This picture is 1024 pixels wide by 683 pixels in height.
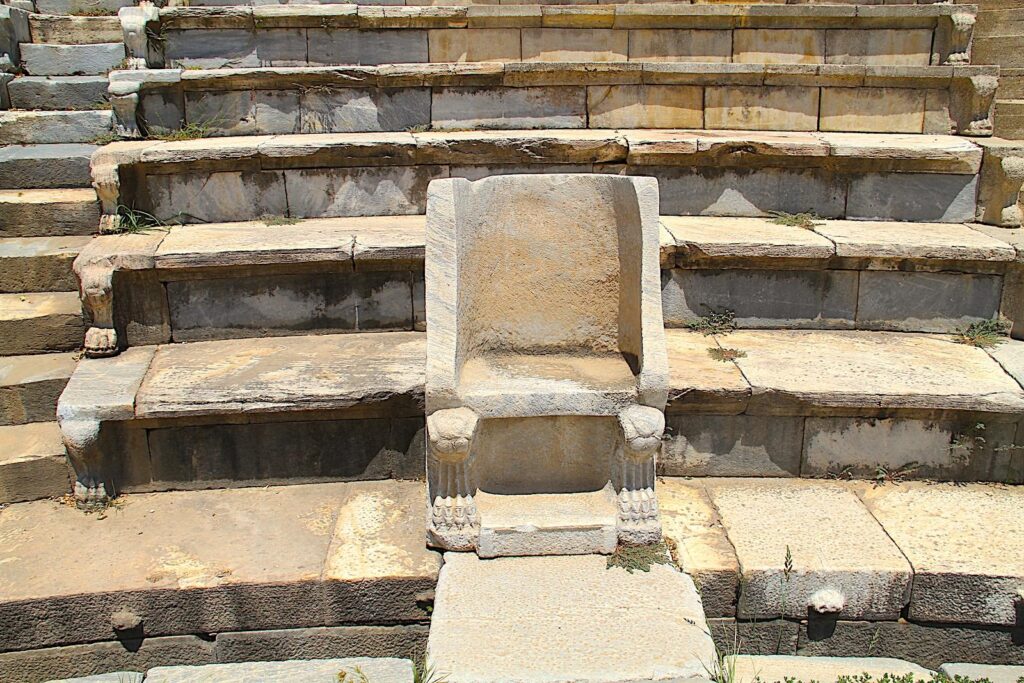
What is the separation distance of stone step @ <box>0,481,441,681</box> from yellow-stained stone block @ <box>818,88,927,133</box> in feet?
13.9

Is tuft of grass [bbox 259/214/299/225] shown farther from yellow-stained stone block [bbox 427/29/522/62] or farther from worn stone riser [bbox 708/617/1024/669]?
worn stone riser [bbox 708/617/1024/669]

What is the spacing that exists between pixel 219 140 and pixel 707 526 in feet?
12.8

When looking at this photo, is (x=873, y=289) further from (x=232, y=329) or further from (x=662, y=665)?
(x=232, y=329)

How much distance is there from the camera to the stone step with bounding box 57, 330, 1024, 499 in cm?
387

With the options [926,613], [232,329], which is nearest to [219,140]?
[232,329]

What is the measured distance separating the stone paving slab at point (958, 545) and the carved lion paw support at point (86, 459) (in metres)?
3.50

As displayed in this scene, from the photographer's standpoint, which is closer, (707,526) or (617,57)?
A: (707,526)

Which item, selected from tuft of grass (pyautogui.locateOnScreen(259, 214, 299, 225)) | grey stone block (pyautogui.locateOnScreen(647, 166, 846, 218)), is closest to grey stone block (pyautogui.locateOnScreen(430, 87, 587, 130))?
grey stone block (pyautogui.locateOnScreen(647, 166, 846, 218))

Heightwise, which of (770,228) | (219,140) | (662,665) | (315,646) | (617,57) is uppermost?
(617,57)

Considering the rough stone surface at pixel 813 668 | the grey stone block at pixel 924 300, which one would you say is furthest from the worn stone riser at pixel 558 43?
the rough stone surface at pixel 813 668

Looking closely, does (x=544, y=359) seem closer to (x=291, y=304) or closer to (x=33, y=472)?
(x=291, y=304)

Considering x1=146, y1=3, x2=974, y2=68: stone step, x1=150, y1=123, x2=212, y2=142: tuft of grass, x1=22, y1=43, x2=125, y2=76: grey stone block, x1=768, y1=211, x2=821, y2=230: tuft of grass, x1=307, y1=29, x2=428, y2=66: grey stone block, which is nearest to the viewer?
x1=768, y1=211, x2=821, y2=230: tuft of grass

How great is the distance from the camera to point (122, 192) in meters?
4.96

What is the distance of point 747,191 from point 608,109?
1167 mm
